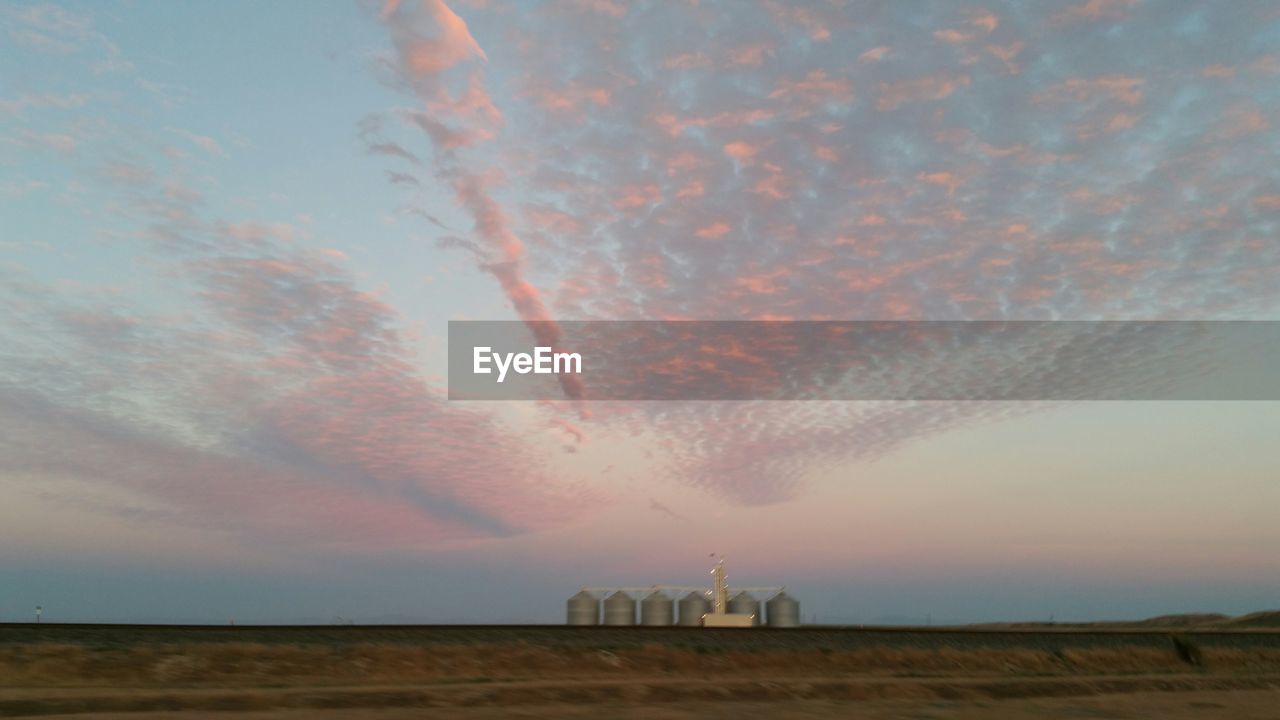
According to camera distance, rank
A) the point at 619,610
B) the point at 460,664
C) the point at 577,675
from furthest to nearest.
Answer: the point at 619,610, the point at 460,664, the point at 577,675

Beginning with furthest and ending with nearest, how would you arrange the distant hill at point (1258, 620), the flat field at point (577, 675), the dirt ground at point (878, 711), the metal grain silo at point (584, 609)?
the distant hill at point (1258, 620)
the metal grain silo at point (584, 609)
the flat field at point (577, 675)
the dirt ground at point (878, 711)

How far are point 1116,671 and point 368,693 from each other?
1320 inches

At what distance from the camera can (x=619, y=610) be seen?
7312 centimetres

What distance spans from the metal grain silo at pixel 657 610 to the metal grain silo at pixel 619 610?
0.84 m

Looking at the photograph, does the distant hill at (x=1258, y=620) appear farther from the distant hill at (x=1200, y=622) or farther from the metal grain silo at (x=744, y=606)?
the metal grain silo at (x=744, y=606)

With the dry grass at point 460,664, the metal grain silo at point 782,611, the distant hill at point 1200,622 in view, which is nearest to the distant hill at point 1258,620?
the distant hill at point 1200,622

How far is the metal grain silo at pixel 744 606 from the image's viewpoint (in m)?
75.7

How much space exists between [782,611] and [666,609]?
994 cm

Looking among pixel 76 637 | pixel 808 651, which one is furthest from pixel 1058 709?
pixel 76 637

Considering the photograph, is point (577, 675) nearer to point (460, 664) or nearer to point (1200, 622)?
point (460, 664)

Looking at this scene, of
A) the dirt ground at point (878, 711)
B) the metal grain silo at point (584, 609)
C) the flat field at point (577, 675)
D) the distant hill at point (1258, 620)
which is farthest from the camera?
the distant hill at point (1258, 620)

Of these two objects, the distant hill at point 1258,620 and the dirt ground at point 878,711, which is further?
the distant hill at point 1258,620

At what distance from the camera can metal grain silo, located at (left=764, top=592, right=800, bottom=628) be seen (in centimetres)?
7438

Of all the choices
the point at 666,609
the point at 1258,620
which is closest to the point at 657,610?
the point at 666,609
